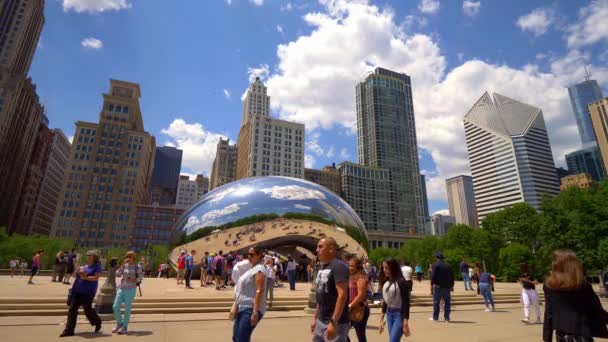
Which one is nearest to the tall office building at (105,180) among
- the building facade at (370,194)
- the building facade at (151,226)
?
A: the building facade at (151,226)

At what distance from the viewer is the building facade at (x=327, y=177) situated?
129m

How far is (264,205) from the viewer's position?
16266 millimetres

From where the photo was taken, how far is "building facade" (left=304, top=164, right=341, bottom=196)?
129 meters

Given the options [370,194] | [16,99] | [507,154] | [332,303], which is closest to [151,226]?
[16,99]

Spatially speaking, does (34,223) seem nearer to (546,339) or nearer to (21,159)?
(21,159)

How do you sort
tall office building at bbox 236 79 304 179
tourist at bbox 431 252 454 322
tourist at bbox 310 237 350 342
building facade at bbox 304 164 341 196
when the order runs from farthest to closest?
building facade at bbox 304 164 341 196, tall office building at bbox 236 79 304 179, tourist at bbox 431 252 454 322, tourist at bbox 310 237 350 342

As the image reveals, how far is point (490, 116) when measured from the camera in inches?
7205

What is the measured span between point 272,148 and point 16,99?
7607cm

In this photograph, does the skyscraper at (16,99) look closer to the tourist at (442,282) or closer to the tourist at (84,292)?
the tourist at (84,292)

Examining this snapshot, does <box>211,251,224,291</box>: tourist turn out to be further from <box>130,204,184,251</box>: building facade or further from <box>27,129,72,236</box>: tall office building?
<box>27,129,72,236</box>: tall office building

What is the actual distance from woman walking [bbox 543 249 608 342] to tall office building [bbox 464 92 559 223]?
17790 cm

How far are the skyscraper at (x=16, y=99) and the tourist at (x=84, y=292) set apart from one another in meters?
114

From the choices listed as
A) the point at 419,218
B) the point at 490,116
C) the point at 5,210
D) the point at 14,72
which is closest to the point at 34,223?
the point at 5,210

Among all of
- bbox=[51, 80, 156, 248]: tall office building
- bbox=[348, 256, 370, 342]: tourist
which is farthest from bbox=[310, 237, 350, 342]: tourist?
bbox=[51, 80, 156, 248]: tall office building
